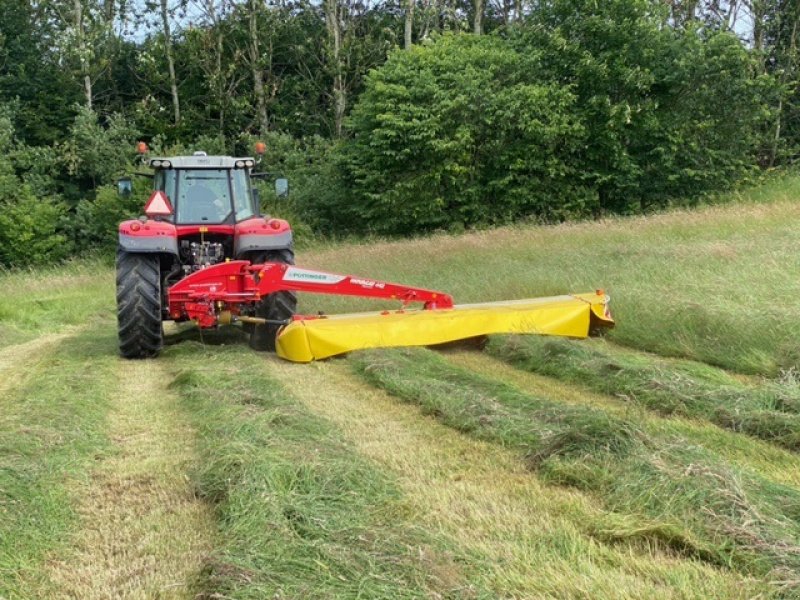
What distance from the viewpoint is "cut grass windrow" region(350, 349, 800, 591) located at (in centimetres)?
258

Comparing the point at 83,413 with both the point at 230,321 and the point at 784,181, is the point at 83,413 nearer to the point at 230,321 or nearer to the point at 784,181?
the point at 230,321

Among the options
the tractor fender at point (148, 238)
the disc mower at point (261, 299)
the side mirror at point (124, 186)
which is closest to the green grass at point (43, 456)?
the disc mower at point (261, 299)

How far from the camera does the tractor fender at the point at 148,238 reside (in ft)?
23.5

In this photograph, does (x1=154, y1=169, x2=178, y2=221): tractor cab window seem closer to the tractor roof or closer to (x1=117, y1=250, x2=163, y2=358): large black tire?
the tractor roof

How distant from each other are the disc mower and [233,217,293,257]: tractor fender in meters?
0.01

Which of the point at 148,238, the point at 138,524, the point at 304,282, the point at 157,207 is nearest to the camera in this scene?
the point at 138,524

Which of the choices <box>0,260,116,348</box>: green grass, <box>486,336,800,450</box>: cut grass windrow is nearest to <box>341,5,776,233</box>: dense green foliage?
<box>0,260,116,348</box>: green grass

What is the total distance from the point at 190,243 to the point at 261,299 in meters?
1.22

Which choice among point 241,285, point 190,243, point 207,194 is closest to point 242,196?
point 207,194

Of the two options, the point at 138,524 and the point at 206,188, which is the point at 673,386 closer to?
the point at 138,524

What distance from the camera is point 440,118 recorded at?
19.7 m

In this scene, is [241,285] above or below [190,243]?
below

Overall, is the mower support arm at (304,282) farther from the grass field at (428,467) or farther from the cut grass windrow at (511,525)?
the cut grass windrow at (511,525)

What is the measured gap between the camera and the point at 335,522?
2.81m
